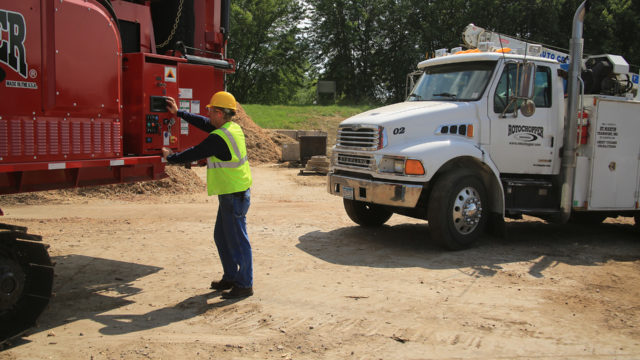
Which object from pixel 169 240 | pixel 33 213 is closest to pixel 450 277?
pixel 169 240

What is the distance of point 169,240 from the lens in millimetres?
8430

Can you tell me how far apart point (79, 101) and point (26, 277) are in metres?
1.81

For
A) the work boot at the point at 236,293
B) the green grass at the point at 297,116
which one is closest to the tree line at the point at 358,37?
the green grass at the point at 297,116

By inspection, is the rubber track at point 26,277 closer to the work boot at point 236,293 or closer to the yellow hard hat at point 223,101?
the work boot at point 236,293

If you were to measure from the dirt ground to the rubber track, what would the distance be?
0.17 metres

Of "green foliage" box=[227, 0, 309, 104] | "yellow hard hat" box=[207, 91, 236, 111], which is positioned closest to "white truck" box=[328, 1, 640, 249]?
"yellow hard hat" box=[207, 91, 236, 111]

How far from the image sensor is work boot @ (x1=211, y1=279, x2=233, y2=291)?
6.09 metres

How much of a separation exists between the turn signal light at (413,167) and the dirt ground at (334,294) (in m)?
1.22

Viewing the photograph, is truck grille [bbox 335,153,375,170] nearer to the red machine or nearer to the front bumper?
the front bumper

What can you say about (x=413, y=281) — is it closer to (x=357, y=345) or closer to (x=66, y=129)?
(x=357, y=345)

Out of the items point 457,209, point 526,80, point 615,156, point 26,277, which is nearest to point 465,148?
point 457,209

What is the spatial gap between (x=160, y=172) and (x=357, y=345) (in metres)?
3.24

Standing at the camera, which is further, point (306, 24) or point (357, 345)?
point (306, 24)

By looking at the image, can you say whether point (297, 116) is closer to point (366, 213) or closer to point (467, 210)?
point (366, 213)
